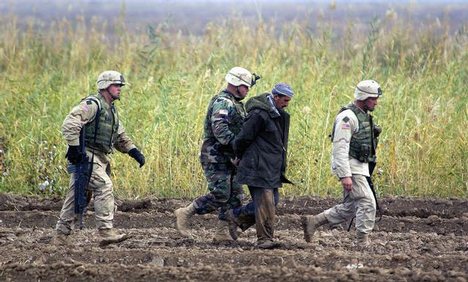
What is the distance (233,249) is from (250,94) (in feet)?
→ 18.2

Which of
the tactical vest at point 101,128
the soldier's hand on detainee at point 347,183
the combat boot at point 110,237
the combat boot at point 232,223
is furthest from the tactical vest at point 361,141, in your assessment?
the combat boot at point 110,237

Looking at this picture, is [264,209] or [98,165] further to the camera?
[98,165]

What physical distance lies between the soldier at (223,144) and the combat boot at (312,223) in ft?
2.19

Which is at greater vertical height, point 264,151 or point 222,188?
point 264,151

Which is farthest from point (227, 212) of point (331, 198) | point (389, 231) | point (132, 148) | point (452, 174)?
point (452, 174)

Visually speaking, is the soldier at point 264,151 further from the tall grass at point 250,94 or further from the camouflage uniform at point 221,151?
the tall grass at point 250,94

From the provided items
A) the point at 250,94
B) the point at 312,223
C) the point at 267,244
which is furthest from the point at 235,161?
the point at 250,94

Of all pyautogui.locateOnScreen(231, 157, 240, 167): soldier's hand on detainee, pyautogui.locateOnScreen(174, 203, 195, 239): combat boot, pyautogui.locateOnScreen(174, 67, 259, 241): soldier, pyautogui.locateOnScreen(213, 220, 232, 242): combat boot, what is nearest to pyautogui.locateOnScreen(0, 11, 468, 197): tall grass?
pyautogui.locateOnScreen(174, 203, 195, 239): combat boot

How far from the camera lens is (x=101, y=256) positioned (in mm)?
10969

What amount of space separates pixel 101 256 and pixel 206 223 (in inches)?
117

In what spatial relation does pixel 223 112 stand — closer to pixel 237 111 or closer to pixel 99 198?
pixel 237 111

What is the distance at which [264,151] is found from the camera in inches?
450

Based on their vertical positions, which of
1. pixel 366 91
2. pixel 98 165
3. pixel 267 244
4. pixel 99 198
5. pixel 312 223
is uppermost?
pixel 366 91

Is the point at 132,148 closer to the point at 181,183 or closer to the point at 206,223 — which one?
the point at 206,223
